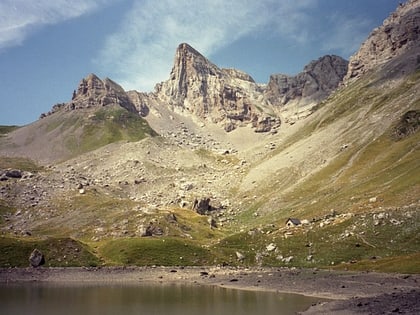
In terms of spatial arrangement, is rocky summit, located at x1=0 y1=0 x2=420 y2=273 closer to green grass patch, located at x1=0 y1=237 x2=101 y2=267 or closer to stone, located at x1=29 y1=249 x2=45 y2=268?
green grass patch, located at x1=0 y1=237 x2=101 y2=267

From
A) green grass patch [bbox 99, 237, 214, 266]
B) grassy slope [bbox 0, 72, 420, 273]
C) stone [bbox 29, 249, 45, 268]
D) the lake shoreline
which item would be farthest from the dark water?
grassy slope [bbox 0, 72, 420, 273]

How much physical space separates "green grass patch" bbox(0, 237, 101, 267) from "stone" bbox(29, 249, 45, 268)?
107cm

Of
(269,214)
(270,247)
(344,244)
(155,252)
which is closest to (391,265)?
(344,244)

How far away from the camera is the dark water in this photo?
169ft

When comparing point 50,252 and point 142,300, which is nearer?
point 142,300

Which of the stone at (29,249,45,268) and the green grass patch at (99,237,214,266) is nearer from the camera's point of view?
the stone at (29,249,45,268)

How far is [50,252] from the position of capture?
10369 cm

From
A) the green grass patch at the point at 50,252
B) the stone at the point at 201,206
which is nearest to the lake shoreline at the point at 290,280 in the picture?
the green grass patch at the point at 50,252

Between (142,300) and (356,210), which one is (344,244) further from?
(142,300)

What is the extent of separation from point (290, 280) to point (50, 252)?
59.2 meters

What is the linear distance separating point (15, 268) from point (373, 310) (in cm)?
7797

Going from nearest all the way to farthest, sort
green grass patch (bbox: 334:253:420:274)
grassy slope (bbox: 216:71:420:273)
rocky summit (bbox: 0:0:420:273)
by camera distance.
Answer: green grass patch (bbox: 334:253:420:274)
grassy slope (bbox: 216:71:420:273)
rocky summit (bbox: 0:0:420:273)

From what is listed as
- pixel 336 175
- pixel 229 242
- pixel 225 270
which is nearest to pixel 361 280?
pixel 225 270

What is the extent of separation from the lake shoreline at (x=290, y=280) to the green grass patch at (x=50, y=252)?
4837 mm
